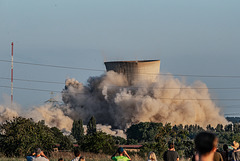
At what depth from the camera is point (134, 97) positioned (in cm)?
9519

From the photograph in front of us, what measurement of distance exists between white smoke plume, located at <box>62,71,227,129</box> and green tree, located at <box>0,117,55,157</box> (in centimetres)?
6094

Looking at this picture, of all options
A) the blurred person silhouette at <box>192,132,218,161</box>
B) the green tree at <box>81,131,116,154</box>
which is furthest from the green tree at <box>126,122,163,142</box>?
the blurred person silhouette at <box>192,132,218,161</box>

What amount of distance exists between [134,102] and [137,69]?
827cm

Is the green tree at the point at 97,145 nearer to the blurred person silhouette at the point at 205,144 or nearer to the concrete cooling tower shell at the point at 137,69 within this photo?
the blurred person silhouette at the point at 205,144

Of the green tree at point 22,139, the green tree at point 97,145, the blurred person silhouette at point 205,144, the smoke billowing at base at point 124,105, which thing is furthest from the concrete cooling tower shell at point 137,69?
the blurred person silhouette at point 205,144

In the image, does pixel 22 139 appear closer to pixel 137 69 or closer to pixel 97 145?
pixel 97 145

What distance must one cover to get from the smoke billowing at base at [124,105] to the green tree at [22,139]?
185ft

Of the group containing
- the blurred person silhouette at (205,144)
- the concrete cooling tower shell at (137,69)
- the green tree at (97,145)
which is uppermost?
the concrete cooling tower shell at (137,69)

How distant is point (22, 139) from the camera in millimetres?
29312

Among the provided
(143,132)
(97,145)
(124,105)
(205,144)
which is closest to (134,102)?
(124,105)

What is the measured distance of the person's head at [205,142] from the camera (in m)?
4.93

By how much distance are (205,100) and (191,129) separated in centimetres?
1655

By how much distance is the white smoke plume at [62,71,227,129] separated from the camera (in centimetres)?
9375

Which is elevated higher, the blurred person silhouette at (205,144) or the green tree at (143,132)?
the blurred person silhouette at (205,144)
